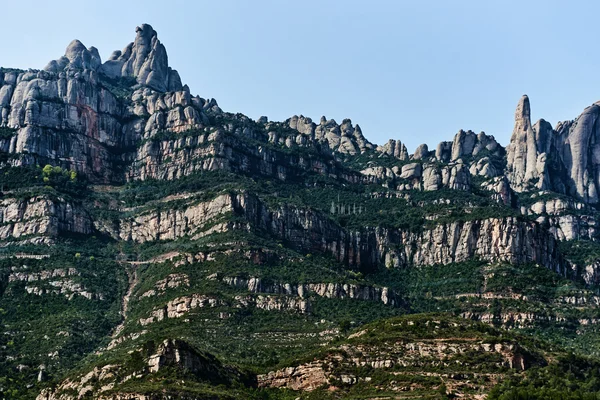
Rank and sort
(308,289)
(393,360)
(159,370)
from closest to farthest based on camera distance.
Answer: (159,370), (393,360), (308,289)

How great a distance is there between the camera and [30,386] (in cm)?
15388

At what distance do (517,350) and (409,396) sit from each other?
66.5 feet

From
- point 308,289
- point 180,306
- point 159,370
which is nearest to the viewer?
point 159,370

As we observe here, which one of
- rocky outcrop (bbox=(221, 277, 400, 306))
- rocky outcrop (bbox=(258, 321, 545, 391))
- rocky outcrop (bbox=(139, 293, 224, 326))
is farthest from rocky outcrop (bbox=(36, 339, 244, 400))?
rocky outcrop (bbox=(221, 277, 400, 306))

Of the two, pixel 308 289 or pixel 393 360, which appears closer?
pixel 393 360

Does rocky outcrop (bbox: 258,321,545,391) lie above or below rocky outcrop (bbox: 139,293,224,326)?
below

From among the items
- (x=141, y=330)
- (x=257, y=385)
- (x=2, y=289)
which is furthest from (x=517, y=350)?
(x=2, y=289)

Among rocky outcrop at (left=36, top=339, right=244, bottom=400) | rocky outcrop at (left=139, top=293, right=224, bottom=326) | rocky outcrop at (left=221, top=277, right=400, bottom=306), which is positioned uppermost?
rocky outcrop at (left=221, top=277, right=400, bottom=306)

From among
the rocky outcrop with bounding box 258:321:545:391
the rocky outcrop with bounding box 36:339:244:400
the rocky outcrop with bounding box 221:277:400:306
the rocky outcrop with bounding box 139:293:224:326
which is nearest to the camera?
the rocky outcrop with bounding box 36:339:244:400

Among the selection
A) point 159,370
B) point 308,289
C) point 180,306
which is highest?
point 308,289

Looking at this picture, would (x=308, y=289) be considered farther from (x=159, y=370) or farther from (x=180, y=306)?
(x=159, y=370)

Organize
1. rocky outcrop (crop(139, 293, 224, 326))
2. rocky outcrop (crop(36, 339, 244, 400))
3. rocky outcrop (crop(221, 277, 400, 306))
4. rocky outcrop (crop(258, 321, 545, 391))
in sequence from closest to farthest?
rocky outcrop (crop(36, 339, 244, 400)) < rocky outcrop (crop(258, 321, 545, 391)) < rocky outcrop (crop(139, 293, 224, 326)) < rocky outcrop (crop(221, 277, 400, 306))

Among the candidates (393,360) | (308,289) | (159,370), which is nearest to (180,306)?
(308,289)

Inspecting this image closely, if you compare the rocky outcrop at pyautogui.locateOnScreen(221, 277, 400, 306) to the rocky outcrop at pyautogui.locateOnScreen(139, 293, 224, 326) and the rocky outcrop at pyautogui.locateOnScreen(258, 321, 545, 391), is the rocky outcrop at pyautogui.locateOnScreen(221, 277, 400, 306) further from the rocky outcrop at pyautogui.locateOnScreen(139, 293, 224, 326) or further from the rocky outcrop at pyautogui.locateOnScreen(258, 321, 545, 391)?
the rocky outcrop at pyautogui.locateOnScreen(258, 321, 545, 391)
